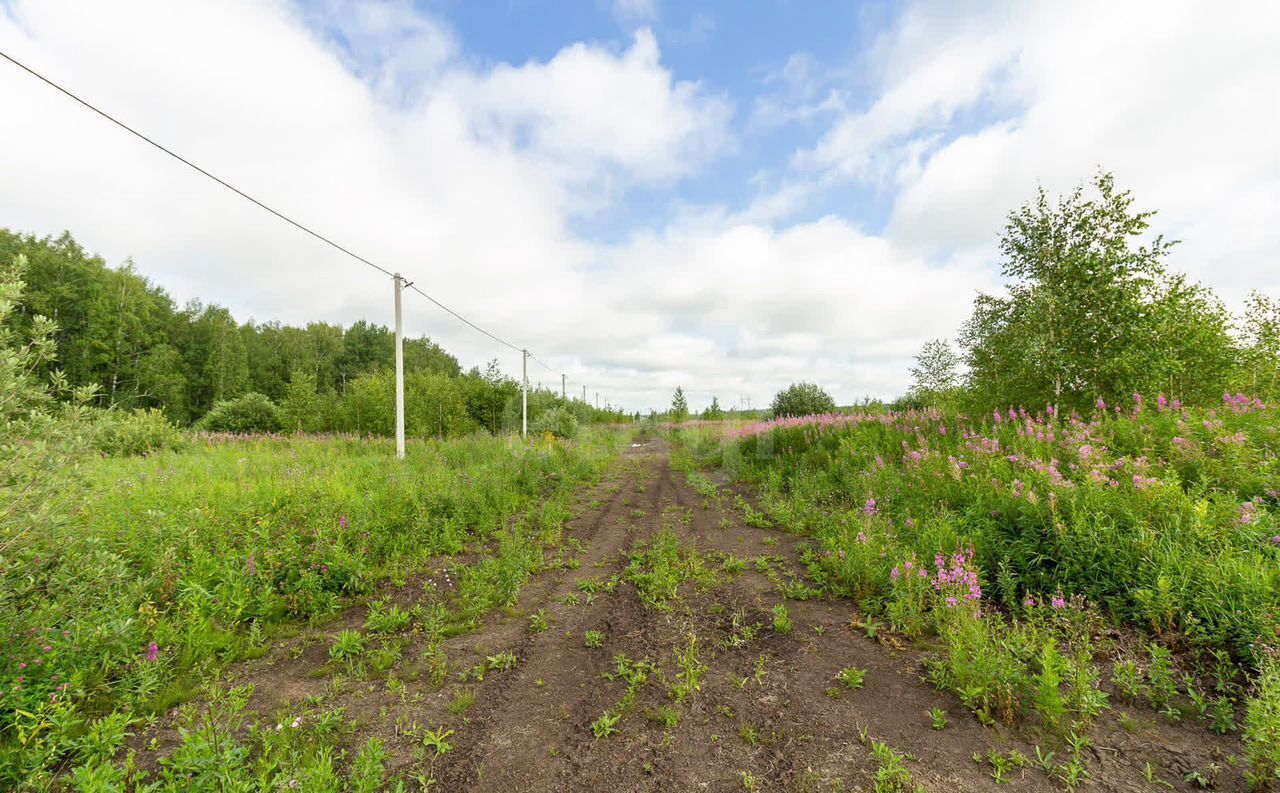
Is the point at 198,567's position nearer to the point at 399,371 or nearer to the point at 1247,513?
the point at 399,371

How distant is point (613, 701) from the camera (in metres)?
3.29

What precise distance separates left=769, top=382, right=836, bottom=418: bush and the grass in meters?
17.1

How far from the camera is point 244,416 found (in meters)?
21.2

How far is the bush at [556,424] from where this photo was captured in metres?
23.2

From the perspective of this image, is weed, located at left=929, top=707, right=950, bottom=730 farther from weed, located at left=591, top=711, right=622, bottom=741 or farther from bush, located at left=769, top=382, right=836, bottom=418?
bush, located at left=769, top=382, right=836, bottom=418

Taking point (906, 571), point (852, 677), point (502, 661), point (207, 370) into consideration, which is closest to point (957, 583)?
point (906, 571)

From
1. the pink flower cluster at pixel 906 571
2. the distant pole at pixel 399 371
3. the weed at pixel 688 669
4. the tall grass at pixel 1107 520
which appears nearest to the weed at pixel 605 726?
the weed at pixel 688 669

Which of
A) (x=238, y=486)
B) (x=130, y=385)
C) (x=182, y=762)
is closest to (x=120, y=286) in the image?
(x=130, y=385)

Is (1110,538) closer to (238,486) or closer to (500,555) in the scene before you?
(500,555)

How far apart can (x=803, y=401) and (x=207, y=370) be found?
53.3m

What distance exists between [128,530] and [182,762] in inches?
162

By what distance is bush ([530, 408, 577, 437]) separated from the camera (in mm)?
23234

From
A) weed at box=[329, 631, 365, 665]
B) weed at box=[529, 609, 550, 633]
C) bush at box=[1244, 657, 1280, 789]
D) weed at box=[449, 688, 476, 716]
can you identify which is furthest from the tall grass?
weed at box=[329, 631, 365, 665]

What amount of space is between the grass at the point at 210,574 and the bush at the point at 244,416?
14.2 meters
